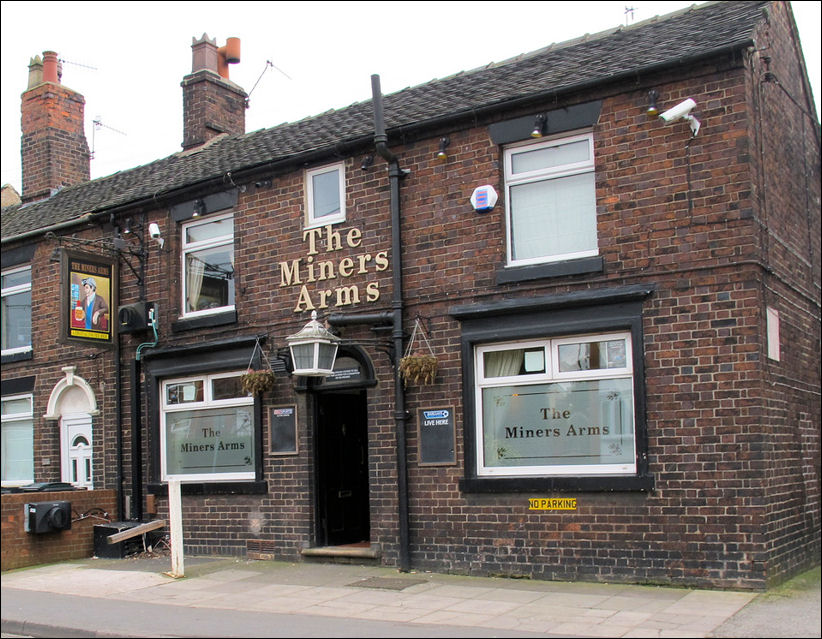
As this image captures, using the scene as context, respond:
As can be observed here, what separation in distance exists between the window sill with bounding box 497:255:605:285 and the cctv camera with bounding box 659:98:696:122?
5.54 feet

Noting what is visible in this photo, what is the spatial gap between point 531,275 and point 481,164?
5.27 feet

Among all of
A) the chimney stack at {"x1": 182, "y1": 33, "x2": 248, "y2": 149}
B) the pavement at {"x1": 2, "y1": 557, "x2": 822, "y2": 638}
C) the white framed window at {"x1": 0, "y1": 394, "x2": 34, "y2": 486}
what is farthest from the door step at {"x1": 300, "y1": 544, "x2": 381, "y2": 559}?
the chimney stack at {"x1": 182, "y1": 33, "x2": 248, "y2": 149}

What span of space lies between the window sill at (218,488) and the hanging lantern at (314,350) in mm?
2430

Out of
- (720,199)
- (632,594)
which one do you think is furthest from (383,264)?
(632,594)

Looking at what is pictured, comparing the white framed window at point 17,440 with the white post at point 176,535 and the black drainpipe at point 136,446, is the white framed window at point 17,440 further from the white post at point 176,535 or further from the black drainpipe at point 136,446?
the white post at point 176,535

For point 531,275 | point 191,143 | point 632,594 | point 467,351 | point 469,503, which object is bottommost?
point 632,594

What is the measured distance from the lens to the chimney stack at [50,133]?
781 inches

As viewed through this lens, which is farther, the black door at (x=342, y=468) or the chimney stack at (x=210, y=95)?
the chimney stack at (x=210, y=95)

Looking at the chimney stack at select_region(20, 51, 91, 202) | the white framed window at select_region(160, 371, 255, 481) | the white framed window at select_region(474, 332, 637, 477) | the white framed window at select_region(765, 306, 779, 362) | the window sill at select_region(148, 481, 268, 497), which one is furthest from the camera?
the chimney stack at select_region(20, 51, 91, 202)

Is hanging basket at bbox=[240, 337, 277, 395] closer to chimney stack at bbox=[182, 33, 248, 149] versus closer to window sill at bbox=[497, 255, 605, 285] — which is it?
window sill at bbox=[497, 255, 605, 285]

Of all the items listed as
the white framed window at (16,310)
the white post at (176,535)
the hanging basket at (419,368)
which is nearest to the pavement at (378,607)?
the white post at (176,535)

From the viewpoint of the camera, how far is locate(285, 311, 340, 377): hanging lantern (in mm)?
11523

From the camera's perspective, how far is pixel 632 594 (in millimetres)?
9586

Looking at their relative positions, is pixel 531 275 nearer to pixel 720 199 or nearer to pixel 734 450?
pixel 720 199
